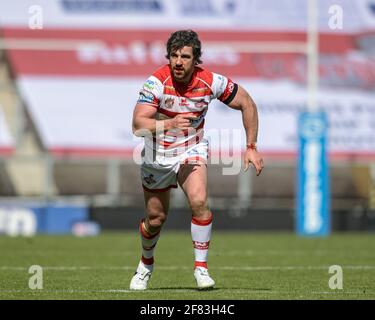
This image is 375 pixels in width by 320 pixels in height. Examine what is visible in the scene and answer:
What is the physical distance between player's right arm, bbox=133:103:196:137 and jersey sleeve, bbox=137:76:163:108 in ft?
0.12

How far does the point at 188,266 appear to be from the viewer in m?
12.9

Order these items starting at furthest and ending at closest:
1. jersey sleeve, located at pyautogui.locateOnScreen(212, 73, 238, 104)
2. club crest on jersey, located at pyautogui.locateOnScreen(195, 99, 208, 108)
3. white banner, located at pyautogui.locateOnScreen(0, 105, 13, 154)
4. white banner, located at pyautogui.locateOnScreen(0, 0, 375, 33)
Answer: white banner, located at pyautogui.locateOnScreen(0, 0, 375, 33) → white banner, located at pyautogui.locateOnScreen(0, 105, 13, 154) → jersey sleeve, located at pyautogui.locateOnScreen(212, 73, 238, 104) → club crest on jersey, located at pyautogui.locateOnScreen(195, 99, 208, 108)

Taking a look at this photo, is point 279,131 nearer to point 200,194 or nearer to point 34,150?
point 34,150

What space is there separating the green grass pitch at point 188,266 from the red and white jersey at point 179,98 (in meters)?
1.25

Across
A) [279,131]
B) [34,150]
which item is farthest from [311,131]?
[34,150]

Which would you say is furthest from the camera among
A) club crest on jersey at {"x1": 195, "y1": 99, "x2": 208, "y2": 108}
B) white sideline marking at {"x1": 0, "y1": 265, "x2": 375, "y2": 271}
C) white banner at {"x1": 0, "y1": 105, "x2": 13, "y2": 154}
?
white banner at {"x1": 0, "y1": 105, "x2": 13, "y2": 154}

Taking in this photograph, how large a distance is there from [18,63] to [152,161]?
1779 centimetres

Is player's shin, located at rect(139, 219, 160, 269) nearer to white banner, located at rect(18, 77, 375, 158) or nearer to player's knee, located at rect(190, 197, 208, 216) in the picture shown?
player's knee, located at rect(190, 197, 208, 216)

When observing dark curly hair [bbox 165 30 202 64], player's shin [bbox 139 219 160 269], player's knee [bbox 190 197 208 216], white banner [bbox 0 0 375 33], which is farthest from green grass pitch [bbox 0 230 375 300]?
white banner [bbox 0 0 375 33]

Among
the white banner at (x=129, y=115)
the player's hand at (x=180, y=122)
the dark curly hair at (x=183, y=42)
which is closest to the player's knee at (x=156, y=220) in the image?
the player's hand at (x=180, y=122)

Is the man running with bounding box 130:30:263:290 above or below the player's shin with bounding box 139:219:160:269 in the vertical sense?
above

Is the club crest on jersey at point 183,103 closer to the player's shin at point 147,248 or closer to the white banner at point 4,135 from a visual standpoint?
the player's shin at point 147,248

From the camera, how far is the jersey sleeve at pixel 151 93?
9.38m

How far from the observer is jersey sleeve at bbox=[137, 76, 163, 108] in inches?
369
